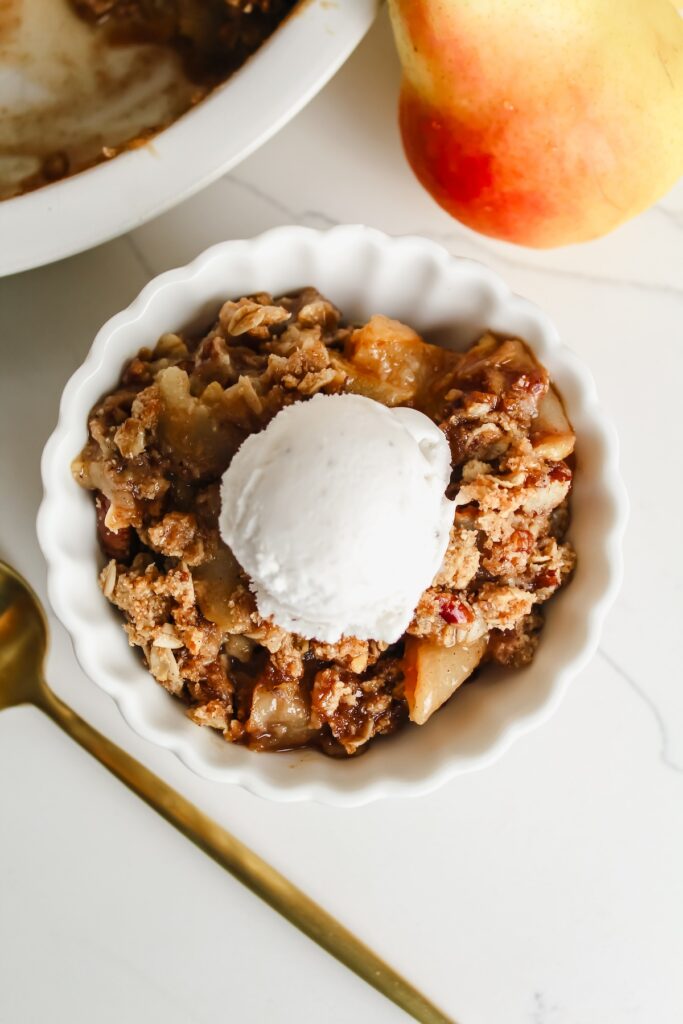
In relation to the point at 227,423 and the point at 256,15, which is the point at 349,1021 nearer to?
the point at 227,423

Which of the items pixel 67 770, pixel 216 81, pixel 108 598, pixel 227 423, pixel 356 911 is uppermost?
pixel 216 81

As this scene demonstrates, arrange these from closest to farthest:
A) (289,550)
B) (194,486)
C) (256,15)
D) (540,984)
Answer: (289,550), (194,486), (256,15), (540,984)

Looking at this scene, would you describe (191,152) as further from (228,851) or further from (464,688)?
(228,851)

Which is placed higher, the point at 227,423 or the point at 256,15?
the point at 256,15

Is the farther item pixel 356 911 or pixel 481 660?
pixel 356 911

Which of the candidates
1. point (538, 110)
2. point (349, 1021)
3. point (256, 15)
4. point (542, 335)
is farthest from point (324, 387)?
point (349, 1021)

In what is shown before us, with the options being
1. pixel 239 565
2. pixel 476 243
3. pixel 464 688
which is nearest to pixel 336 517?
pixel 239 565

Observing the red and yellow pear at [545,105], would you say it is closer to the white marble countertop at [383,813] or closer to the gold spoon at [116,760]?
the white marble countertop at [383,813]
